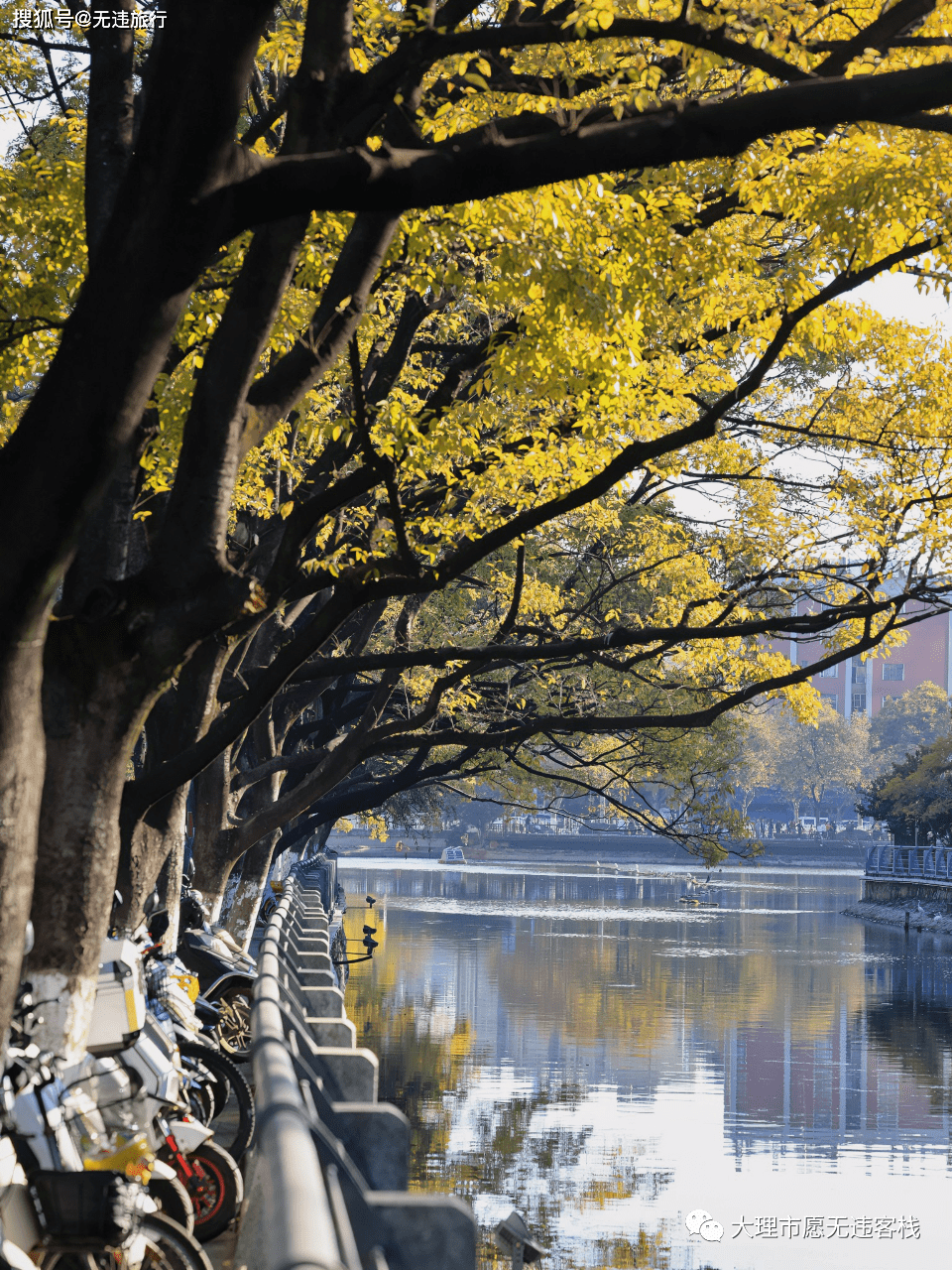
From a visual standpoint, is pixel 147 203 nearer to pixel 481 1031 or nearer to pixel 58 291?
pixel 58 291

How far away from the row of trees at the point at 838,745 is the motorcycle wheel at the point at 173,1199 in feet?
319

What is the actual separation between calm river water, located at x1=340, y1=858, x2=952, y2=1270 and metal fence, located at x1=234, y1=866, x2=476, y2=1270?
4993 mm

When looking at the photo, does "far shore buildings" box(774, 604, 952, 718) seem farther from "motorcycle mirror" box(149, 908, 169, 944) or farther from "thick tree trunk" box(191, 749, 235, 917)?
"motorcycle mirror" box(149, 908, 169, 944)

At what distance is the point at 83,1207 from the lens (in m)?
4.75

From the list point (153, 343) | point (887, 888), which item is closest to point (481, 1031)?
point (153, 343)

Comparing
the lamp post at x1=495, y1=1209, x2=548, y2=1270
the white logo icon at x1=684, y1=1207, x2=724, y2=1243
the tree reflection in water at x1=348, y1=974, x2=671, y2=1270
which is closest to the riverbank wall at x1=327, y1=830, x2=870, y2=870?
the tree reflection in water at x1=348, y1=974, x2=671, y2=1270

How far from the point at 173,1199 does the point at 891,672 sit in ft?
438

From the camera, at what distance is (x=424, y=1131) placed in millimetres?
14086

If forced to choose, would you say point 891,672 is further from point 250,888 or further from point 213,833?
point 213,833

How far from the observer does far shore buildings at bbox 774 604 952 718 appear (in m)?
129

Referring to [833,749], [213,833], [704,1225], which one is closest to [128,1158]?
[704,1225]

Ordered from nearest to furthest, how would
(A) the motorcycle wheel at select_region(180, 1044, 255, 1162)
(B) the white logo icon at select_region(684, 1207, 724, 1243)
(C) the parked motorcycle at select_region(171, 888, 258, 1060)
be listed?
1. (A) the motorcycle wheel at select_region(180, 1044, 255, 1162)
2. (C) the parked motorcycle at select_region(171, 888, 258, 1060)
3. (B) the white logo icon at select_region(684, 1207, 724, 1243)

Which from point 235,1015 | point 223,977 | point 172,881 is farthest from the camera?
point 172,881

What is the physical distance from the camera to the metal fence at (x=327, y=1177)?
2.53 m
